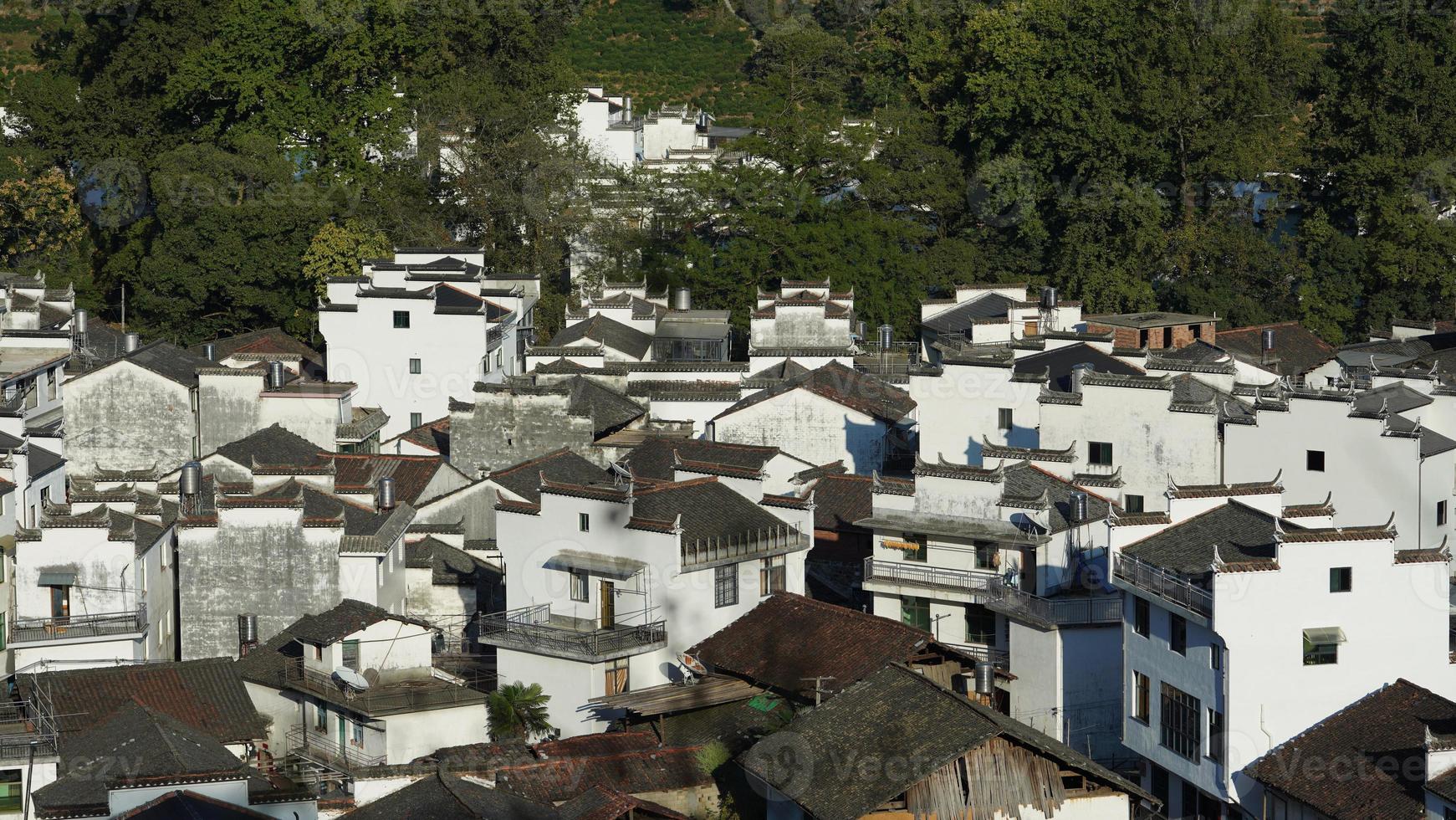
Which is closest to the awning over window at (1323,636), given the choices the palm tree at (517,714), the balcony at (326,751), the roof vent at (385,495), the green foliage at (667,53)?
the palm tree at (517,714)

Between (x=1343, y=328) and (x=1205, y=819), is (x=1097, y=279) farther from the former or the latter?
(x=1205, y=819)

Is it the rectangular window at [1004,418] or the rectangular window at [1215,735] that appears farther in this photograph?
the rectangular window at [1004,418]

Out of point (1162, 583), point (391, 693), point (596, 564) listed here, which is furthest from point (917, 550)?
point (391, 693)

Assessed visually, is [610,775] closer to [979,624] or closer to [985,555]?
[979,624]

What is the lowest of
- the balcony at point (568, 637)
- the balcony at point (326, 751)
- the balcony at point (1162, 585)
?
the balcony at point (326, 751)

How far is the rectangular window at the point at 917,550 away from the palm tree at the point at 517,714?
27.7 ft

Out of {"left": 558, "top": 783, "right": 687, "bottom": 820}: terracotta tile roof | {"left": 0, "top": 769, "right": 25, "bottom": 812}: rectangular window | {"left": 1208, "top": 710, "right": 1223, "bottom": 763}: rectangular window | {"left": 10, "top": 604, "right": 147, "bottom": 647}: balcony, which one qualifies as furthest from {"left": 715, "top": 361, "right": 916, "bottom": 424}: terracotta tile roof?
{"left": 0, "top": 769, "right": 25, "bottom": 812}: rectangular window

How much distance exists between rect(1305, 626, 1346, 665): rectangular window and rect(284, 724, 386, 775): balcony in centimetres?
1783

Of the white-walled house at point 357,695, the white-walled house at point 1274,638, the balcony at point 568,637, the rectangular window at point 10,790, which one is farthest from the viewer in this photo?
the balcony at point 568,637

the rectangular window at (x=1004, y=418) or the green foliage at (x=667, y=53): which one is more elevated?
the green foliage at (x=667, y=53)

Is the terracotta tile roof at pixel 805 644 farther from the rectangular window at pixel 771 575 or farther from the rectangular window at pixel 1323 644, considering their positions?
the rectangular window at pixel 1323 644

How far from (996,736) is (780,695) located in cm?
687

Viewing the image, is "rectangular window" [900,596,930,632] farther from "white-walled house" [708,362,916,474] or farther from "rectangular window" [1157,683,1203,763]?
"white-walled house" [708,362,916,474]

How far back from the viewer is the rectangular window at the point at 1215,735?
38.1 m
